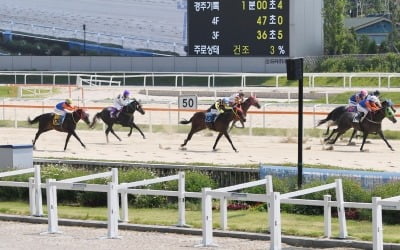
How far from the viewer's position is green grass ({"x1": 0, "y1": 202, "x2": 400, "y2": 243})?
508 inches

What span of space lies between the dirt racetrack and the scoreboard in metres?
8.77

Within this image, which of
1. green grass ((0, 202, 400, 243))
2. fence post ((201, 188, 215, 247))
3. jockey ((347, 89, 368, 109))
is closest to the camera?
fence post ((201, 188, 215, 247))

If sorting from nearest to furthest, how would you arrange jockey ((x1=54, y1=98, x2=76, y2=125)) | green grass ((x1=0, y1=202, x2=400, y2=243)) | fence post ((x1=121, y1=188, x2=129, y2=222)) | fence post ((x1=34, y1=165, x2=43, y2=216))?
green grass ((x1=0, y1=202, x2=400, y2=243)) → fence post ((x1=121, y1=188, x2=129, y2=222)) → fence post ((x1=34, y1=165, x2=43, y2=216)) → jockey ((x1=54, y1=98, x2=76, y2=125))

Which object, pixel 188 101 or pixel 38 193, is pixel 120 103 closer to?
pixel 188 101

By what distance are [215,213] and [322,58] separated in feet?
104

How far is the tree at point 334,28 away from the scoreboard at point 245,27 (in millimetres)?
17562

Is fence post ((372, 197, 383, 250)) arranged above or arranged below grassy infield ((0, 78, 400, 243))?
above

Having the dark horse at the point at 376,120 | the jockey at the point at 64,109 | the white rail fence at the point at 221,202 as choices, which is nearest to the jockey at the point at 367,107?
the dark horse at the point at 376,120

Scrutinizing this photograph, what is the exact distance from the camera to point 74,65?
48.0 m

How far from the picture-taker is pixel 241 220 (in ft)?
46.1

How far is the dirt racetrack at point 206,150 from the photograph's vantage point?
21.0 m

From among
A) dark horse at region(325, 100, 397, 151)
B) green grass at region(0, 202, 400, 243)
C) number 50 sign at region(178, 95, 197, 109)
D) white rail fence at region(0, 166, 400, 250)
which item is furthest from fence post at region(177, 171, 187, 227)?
number 50 sign at region(178, 95, 197, 109)

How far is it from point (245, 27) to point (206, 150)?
1335cm

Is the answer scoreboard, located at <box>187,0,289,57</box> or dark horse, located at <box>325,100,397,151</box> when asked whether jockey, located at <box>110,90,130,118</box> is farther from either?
scoreboard, located at <box>187,0,289,57</box>
